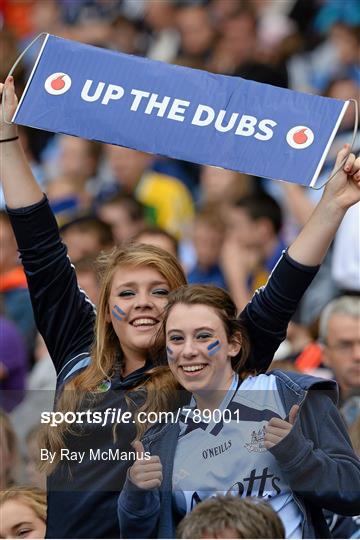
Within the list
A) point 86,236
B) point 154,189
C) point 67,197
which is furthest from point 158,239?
point 154,189

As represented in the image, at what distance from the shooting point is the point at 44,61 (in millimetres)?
4316

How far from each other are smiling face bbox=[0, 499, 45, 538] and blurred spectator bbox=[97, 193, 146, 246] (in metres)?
4.12

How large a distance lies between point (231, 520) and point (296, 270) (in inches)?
36.1

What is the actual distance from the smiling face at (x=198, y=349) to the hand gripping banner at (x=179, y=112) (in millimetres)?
537

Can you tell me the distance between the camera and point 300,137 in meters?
4.22

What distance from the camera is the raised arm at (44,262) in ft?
13.8

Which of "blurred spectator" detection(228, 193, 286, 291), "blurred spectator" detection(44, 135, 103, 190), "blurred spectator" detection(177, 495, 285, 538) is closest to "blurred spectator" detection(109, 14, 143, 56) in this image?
"blurred spectator" detection(44, 135, 103, 190)

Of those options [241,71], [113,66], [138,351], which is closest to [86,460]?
[138,351]

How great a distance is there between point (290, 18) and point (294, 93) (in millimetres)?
7805

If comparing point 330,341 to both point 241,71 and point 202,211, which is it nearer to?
Answer: point 202,211

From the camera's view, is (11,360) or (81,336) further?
(11,360)

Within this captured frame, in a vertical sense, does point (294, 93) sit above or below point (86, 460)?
above

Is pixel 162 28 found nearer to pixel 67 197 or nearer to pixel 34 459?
pixel 67 197

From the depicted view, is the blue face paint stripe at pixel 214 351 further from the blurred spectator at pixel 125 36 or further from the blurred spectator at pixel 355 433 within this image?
the blurred spectator at pixel 125 36
